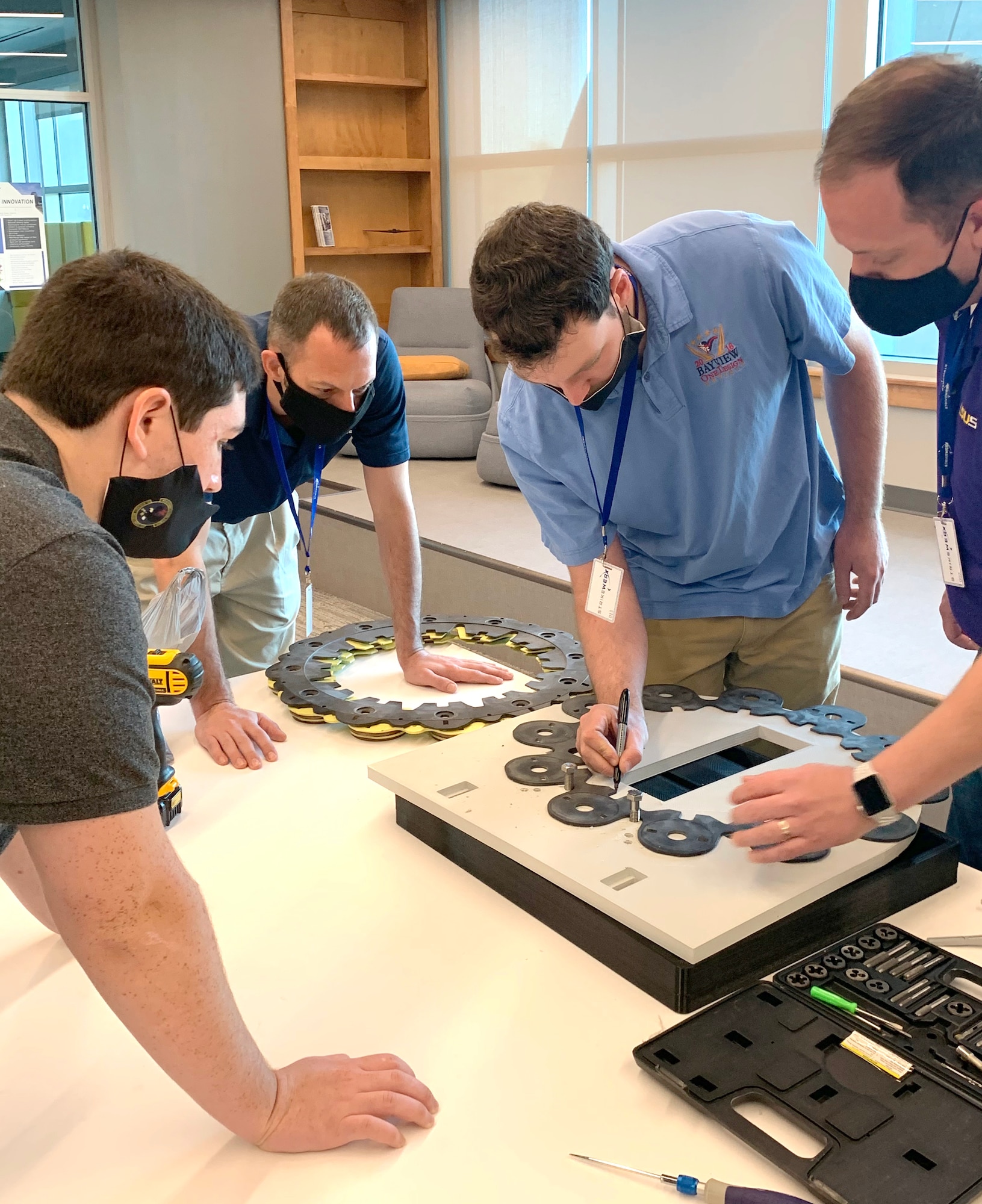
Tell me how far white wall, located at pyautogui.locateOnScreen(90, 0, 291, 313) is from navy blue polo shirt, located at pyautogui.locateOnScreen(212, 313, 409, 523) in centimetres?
438

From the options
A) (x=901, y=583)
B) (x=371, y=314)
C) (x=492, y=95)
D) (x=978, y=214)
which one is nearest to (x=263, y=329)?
(x=371, y=314)

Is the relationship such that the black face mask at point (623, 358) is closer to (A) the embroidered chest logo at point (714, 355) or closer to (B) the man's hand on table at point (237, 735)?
(A) the embroidered chest logo at point (714, 355)

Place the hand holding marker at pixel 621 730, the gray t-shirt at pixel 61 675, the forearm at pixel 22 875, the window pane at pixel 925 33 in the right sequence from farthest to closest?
the window pane at pixel 925 33 → the hand holding marker at pixel 621 730 → the forearm at pixel 22 875 → the gray t-shirt at pixel 61 675

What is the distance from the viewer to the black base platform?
38.2 inches

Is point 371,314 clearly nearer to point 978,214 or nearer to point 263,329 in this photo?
point 263,329

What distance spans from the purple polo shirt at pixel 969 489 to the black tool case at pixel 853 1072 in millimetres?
584

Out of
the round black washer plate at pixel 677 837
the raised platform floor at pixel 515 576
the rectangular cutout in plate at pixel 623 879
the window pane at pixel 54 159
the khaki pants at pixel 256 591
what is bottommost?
the raised platform floor at pixel 515 576

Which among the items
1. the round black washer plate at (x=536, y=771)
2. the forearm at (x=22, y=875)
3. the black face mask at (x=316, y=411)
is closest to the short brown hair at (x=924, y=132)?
the round black washer plate at (x=536, y=771)

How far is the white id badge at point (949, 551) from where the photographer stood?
4.77 feet

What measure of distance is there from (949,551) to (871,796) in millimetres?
560

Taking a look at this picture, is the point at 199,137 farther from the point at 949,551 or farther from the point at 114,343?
the point at 114,343

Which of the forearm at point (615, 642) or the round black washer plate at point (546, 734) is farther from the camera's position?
the forearm at point (615, 642)

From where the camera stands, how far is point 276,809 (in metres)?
1.40

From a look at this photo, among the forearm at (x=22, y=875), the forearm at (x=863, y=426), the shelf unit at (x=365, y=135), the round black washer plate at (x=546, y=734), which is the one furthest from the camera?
the shelf unit at (x=365, y=135)
